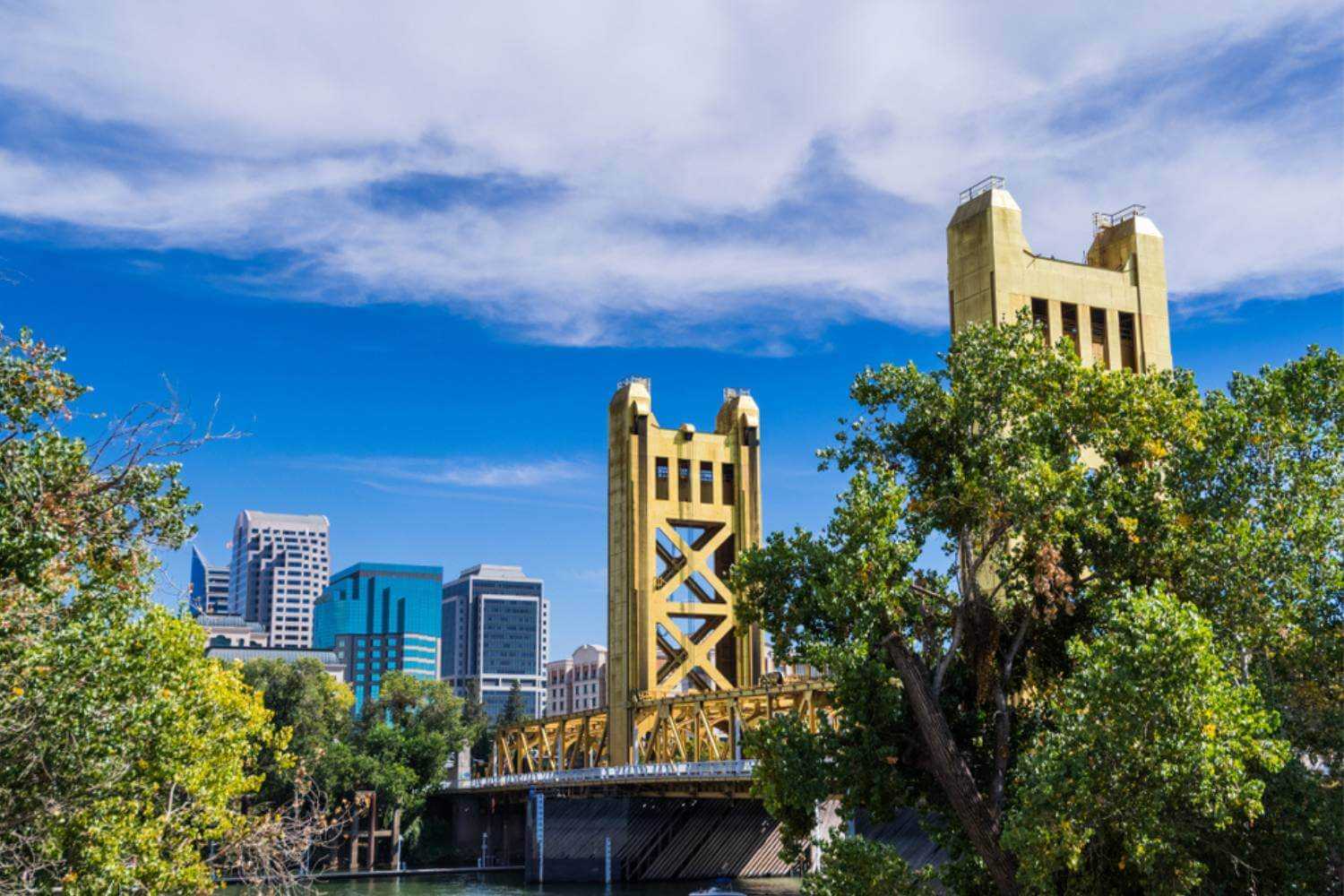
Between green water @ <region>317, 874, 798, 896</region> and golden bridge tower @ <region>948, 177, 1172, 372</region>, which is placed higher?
golden bridge tower @ <region>948, 177, 1172, 372</region>

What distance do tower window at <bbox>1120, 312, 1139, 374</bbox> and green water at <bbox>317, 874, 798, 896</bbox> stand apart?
28.4 m

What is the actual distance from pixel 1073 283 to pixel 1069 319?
1.18 metres

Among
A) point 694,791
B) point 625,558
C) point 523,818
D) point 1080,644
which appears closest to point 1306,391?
point 1080,644

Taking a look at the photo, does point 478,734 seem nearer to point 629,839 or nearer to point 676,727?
point 629,839

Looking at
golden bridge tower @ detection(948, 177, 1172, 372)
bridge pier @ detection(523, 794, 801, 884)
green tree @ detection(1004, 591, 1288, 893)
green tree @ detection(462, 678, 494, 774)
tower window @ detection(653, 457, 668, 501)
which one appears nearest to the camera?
green tree @ detection(1004, 591, 1288, 893)

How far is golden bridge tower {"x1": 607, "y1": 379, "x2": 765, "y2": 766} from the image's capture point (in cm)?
7231

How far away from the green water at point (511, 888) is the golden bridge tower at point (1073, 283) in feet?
95.7

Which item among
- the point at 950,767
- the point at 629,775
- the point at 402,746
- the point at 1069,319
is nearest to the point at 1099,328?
the point at 1069,319

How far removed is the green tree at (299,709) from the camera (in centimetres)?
7512

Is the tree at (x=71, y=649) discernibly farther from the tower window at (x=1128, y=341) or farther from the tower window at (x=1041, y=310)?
the tower window at (x=1128, y=341)

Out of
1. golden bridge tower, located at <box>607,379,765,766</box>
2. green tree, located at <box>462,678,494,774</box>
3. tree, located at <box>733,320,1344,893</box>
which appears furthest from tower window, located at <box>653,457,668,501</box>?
tree, located at <box>733,320,1344,893</box>

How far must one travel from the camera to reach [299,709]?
79.2 metres

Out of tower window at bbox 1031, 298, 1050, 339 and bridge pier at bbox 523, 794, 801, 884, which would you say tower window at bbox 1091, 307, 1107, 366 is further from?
→ bridge pier at bbox 523, 794, 801, 884

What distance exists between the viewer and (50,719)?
1587 centimetres
